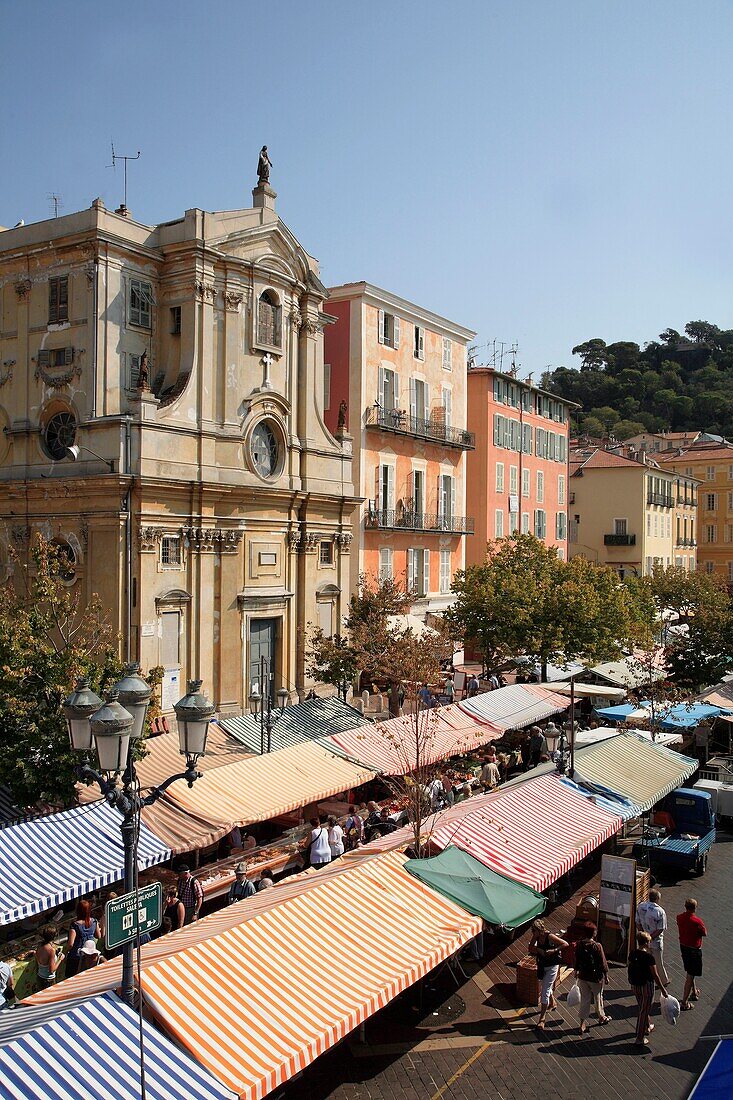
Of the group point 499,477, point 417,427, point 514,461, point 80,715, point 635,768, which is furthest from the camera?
point 514,461

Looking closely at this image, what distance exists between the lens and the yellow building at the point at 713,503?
253 ft

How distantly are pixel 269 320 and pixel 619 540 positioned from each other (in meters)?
37.5

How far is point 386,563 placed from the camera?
38.5 metres

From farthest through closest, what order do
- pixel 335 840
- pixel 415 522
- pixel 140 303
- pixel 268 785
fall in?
pixel 415 522
pixel 140 303
pixel 268 785
pixel 335 840

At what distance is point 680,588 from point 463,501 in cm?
1170

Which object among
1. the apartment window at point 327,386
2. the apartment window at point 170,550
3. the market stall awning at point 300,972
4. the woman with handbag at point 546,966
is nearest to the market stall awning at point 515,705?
the apartment window at point 170,550

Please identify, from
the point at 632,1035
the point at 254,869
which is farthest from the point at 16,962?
the point at 632,1035

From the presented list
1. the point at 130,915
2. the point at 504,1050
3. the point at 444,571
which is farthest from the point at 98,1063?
the point at 444,571

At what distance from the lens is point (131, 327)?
27875 mm

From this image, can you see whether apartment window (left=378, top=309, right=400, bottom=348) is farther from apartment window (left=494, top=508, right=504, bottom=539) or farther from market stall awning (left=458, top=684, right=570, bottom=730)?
market stall awning (left=458, top=684, right=570, bottom=730)

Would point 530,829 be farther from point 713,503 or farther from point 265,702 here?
point 713,503

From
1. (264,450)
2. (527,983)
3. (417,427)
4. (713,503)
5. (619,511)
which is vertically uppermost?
(417,427)

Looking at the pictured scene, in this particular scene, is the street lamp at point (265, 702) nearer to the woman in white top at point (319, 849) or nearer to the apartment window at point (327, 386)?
the woman in white top at point (319, 849)

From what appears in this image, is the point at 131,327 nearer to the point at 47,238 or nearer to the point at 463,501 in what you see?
the point at 47,238
